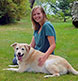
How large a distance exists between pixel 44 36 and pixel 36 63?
0.64 metres

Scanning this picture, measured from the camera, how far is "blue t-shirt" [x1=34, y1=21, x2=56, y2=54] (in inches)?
171

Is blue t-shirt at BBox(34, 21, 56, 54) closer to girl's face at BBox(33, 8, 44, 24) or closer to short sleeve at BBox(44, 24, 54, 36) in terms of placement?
short sleeve at BBox(44, 24, 54, 36)

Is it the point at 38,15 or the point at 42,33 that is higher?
the point at 38,15

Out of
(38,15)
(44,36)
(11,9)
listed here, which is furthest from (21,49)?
(11,9)

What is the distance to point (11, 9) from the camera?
1562 cm

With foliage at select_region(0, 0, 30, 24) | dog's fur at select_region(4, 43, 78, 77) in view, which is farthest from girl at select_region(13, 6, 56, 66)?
foliage at select_region(0, 0, 30, 24)

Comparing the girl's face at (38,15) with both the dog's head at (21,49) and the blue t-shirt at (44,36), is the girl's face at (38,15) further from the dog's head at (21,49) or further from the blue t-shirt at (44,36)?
the dog's head at (21,49)

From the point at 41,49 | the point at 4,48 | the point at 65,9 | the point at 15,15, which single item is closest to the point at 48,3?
the point at 65,9

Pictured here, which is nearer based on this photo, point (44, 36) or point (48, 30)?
point (48, 30)

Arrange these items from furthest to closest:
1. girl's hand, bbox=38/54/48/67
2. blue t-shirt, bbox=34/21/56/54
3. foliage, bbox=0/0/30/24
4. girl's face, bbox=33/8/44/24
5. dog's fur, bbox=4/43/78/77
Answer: foliage, bbox=0/0/30/24 → girl's face, bbox=33/8/44/24 → blue t-shirt, bbox=34/21/56/54 → girl's hand, bbox=38/54/48/67 → dog's fur, bbox=4/43/78/77

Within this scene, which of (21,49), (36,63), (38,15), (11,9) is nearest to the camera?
(21,49)

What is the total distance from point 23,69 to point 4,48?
3.16 meters

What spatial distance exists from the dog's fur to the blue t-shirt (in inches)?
11.6

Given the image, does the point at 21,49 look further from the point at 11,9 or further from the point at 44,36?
the point at 11,9
